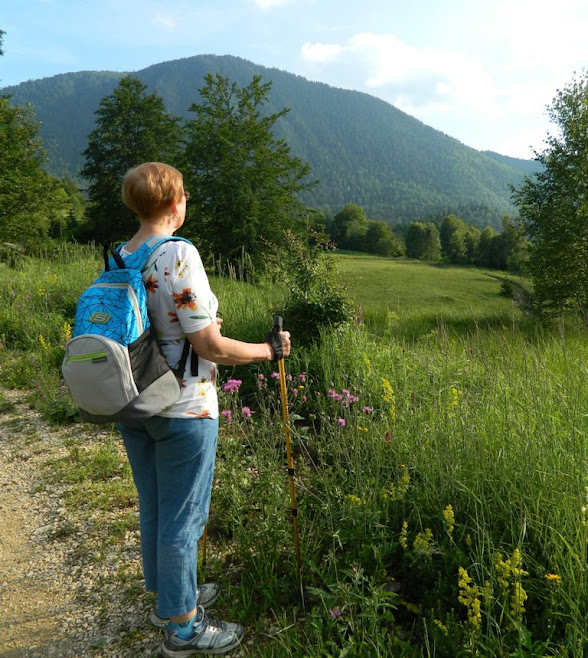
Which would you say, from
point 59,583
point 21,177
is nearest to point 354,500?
point 59,583

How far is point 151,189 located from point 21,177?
936 inches

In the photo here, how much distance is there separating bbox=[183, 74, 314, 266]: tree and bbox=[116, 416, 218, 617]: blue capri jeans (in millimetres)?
20829

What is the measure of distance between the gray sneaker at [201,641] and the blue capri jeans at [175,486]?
148mm

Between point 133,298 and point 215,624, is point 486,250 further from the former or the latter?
point 133,298

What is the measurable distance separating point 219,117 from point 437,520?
24.7 m

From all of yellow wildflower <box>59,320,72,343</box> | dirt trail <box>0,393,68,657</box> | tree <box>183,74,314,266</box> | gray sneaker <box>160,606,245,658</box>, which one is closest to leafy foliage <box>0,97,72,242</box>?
tree <box>183,74,314,266</box>

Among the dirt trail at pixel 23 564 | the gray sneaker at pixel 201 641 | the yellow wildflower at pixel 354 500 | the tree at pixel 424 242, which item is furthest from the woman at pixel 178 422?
the tree at pixel 424 242

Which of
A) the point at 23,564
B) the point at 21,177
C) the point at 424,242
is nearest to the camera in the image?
the point at 23,564

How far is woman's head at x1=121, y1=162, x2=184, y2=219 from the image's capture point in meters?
2.09

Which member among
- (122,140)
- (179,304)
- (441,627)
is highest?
→ (122,140)

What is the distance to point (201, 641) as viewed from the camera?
2.38 meters

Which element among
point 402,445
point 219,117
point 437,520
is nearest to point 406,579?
point 437,520

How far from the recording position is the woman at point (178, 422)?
2.05 m

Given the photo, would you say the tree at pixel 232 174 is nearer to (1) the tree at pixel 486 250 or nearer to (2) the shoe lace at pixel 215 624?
(2) the shoe lace at pixel 215 624
